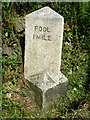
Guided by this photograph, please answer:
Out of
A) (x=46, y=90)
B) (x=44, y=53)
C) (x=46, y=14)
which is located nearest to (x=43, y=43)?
(x=44, y=53)

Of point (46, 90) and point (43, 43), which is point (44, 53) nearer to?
point (43, 43)

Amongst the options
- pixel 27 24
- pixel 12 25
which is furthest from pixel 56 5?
pixel 27 24

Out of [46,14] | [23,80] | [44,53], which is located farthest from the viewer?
[23,80]

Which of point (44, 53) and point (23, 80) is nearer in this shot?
point (44, 53)

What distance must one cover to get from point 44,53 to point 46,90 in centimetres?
39

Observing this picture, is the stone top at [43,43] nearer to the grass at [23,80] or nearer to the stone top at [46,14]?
the stone top at [46,14]

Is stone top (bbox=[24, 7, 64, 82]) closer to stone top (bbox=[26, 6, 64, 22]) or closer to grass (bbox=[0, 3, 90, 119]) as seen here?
stone top (bbox=[26, 6, 64, 22])

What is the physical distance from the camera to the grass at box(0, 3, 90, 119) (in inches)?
167

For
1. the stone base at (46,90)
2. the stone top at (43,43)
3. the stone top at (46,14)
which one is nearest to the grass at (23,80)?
the stone base at (46,90)

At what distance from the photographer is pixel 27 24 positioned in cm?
416

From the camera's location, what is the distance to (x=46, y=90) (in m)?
4.19

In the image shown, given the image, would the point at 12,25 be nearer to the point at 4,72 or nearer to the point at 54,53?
the point at 4,72

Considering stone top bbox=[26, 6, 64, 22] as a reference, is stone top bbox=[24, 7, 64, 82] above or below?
below

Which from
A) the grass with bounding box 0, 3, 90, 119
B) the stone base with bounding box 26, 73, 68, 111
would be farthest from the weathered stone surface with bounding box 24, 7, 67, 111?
the grass with bounding box 0, 3, 90, 119
